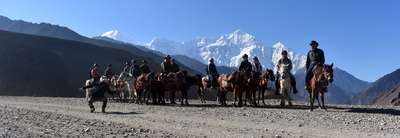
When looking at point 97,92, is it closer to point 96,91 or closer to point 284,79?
point 96,91

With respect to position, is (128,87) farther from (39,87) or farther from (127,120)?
(39,87)

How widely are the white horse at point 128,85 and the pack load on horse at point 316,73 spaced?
13.1 m

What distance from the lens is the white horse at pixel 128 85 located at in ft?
136

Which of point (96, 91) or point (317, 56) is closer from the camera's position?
point (96, 91)

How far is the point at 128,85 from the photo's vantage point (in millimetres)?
42062

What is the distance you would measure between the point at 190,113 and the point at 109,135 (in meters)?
9.60

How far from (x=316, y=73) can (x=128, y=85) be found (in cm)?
1486

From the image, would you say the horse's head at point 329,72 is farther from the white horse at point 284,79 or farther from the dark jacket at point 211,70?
the dark jacket at point 211,70

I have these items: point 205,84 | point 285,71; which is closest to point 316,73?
point 285,71

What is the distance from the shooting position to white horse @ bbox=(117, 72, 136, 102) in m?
41.5

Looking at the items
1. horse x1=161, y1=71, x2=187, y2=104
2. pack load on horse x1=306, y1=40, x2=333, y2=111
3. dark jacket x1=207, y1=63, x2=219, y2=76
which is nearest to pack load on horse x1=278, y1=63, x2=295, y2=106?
pack load on horse x1=306, y1=40, x2=333, y2=111

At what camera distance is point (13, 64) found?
360 feet

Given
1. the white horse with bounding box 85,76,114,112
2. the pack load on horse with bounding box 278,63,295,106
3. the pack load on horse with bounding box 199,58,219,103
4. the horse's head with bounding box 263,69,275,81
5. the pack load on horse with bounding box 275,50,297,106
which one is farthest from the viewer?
the pack load on horse with bounding box 199,58,219,103

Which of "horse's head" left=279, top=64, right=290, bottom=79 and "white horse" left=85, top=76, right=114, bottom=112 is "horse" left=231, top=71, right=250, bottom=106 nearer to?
"horse's head" left=279, top=64, right=290, bottom=79
